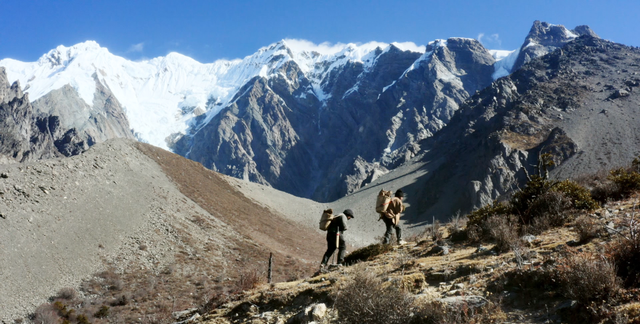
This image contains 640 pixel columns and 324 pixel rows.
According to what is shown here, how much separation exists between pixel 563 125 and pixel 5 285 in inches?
3423

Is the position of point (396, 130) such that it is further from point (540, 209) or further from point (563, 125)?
point (540, 209)

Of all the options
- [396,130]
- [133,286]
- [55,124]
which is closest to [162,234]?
[133,286]

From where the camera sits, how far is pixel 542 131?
78750 millimetres

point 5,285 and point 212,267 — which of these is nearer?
point 5,285

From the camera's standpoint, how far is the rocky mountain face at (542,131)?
216 feet

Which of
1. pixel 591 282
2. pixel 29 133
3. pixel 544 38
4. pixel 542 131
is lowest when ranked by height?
pixel 591 282

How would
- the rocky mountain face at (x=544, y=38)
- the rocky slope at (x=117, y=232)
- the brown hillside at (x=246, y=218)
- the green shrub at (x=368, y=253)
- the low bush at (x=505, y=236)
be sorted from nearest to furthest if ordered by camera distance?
the low bush at (x=505, y=236) < the green shrub at (x=368, y=253) < the rocky slope at (x=117, y=232) < the brown hillside at (x=246, y=218) < the rocky mountain face at (x=544, y=38)

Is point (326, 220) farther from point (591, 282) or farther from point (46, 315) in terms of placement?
point (46, 315)

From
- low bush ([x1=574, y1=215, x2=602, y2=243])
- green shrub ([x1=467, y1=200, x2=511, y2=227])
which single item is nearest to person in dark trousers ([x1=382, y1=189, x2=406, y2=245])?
green shrub ([x1=467, y1=200, x2=511, y2=227])

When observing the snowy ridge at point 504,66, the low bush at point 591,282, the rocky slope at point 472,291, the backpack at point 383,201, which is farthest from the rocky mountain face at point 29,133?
the snowy ridge at point 504,66

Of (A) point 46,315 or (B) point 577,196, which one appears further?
(A) point 46,315

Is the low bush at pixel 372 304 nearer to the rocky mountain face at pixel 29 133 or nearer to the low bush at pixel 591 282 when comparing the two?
the low bush at pixel 591 282

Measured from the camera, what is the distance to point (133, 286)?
21.8m

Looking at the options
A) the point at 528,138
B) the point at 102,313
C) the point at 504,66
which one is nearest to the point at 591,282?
the point at 102,313
